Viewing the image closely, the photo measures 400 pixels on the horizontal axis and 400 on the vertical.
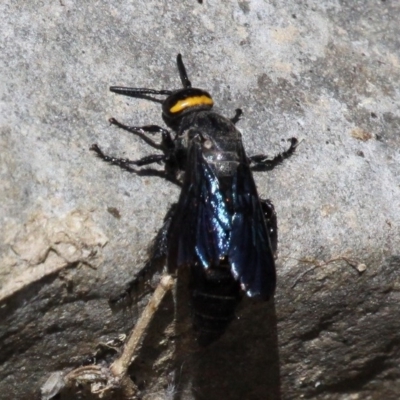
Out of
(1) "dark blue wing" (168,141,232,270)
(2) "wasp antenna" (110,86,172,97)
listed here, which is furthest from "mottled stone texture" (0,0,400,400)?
(1) "dark blue wing" (168,141,232,270)

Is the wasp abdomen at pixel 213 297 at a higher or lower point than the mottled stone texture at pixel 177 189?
lower

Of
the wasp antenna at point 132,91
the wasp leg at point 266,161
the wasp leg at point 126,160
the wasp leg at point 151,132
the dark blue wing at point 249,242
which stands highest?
the wasp antenna at point 132,91

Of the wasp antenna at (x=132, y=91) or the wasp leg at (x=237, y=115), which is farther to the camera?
the wasp leg at (x=237, y=115)

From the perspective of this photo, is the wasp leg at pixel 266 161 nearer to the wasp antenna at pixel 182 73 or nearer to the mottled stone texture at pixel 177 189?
the mottled stone texture at pixel 177 189

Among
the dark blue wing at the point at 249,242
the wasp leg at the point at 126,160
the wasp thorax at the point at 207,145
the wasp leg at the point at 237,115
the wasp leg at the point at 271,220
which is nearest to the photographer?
the dark blue wing at the point at 249,242

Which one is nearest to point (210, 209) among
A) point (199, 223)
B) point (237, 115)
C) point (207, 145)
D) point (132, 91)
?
point (199, 223)

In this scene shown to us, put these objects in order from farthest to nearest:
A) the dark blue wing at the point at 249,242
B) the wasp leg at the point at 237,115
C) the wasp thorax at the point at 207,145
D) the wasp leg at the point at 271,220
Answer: the wasp leg at the point at 237,115 → the wasp thorax at the point at 207,145 → the wasp leg at the point at 271,220 → the dark blue wing at the point at 249,242

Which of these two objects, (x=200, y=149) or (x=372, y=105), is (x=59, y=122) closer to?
(x=200, y=149)

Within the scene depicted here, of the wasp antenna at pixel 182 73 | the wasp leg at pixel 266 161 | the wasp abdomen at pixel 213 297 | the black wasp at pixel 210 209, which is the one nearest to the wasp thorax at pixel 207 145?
the black wasp at pixel 210 209
